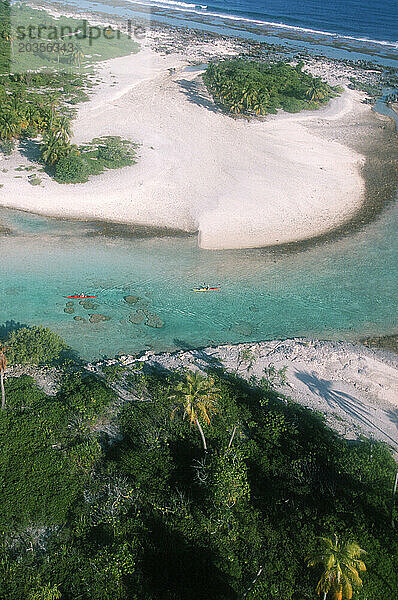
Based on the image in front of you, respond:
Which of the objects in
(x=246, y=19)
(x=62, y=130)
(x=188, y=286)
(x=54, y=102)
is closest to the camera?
(x=188, y=286)

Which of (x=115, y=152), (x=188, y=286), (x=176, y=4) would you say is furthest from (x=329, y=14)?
(x=188, y=286)

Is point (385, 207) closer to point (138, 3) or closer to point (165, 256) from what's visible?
point (165, 256)

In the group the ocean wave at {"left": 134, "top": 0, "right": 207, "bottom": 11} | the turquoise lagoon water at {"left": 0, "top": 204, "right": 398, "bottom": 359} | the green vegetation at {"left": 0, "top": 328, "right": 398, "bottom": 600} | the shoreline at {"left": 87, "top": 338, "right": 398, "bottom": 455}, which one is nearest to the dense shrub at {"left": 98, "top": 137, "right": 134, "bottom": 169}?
the turquoise lagoon water at {"left": 0, "top": 204, "right": 398, "bottom": 359}

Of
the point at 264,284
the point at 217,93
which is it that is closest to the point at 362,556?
the point at 264,284

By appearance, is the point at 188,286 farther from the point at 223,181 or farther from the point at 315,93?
the point at 315,93

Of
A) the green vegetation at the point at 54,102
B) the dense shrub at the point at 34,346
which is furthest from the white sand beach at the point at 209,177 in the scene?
the dense shrub at the point at 34,346

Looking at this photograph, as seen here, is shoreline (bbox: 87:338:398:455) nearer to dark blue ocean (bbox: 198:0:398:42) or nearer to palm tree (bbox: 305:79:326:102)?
palm tree (bbox: 305:79:326:102)
